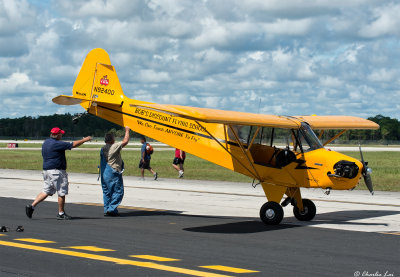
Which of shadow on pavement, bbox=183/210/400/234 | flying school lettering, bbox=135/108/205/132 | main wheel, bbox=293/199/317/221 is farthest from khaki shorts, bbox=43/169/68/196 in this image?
main wheel, bbox=293/199/317/221

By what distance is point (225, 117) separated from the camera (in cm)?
1275

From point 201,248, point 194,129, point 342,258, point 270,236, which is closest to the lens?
point 342,258

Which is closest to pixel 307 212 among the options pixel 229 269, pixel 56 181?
pixel 56 181

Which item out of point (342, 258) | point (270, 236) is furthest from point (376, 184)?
point (342, 258)

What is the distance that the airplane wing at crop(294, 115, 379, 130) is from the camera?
15.9 meters

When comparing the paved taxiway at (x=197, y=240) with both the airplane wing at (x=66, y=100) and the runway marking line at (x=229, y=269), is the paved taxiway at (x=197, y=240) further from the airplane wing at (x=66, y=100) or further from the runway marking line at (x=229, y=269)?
the airplane wing at (x=66, y=100)

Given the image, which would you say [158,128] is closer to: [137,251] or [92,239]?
[92,239]

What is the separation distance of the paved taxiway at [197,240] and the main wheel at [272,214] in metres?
0.26

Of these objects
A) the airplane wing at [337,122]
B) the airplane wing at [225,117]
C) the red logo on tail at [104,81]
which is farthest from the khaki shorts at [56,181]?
the airplane wing at [337,122]

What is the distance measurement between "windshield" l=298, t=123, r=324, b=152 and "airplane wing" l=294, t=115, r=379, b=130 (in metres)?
1.26

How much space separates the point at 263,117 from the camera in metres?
14.2

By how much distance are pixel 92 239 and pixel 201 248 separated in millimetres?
1994

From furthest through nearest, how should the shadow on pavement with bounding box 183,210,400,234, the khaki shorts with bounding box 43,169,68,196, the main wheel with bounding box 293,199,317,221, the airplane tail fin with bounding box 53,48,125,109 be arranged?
the airplane tail fin with bounding box 53,48,125,109, the main wheel with bounding box 293,199,317,221, the khaki shorts with bounding box 43,169,68,196, the shadow on pavement with bounding box 183,210,400,234

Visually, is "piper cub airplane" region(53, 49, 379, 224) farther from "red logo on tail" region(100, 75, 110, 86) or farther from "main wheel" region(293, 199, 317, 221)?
"red logo on tail" region(100, 75, 110, 86)
